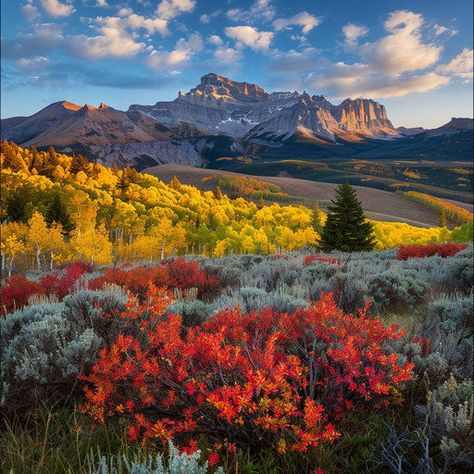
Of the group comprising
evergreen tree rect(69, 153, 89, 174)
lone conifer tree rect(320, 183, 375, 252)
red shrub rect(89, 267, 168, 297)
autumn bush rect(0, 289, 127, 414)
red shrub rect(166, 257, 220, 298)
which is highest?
evergreen tree rect(69, 153, 89, 174)

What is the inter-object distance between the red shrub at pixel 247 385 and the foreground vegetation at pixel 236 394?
17 millimetres

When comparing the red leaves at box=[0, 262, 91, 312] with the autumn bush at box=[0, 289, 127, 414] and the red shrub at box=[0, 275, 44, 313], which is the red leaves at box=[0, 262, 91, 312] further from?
the autumn bush at box=[0, 289, 127, 414]

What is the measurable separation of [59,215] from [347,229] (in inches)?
1758

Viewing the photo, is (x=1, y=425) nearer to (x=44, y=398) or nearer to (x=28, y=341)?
(x=44, y=398)

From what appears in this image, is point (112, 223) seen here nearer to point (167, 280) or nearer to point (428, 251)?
point (428, 251)

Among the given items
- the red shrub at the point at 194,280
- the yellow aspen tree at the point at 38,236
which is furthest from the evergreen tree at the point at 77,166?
the red shrub at the point at 194,280

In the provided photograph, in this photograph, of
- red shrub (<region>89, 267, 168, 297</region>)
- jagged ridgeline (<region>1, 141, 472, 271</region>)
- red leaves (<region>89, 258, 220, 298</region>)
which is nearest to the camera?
red shrub (<region>89, 267, 168, 297</region>)

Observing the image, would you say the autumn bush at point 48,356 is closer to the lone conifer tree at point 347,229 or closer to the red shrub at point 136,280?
the red shrub at point 136,280

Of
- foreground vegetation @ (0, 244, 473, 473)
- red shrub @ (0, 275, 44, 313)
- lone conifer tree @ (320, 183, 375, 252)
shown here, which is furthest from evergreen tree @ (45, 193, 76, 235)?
foreground vegetation @ (0, 244, 473, 473)

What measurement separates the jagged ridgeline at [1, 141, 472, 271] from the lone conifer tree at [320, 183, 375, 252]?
6393 millimetres

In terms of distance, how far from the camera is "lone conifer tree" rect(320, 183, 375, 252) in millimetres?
40562

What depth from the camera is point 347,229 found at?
40.9m

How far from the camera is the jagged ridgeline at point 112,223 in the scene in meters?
42.3

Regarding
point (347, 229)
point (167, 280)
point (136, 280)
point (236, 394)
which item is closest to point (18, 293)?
point (136, 280)
